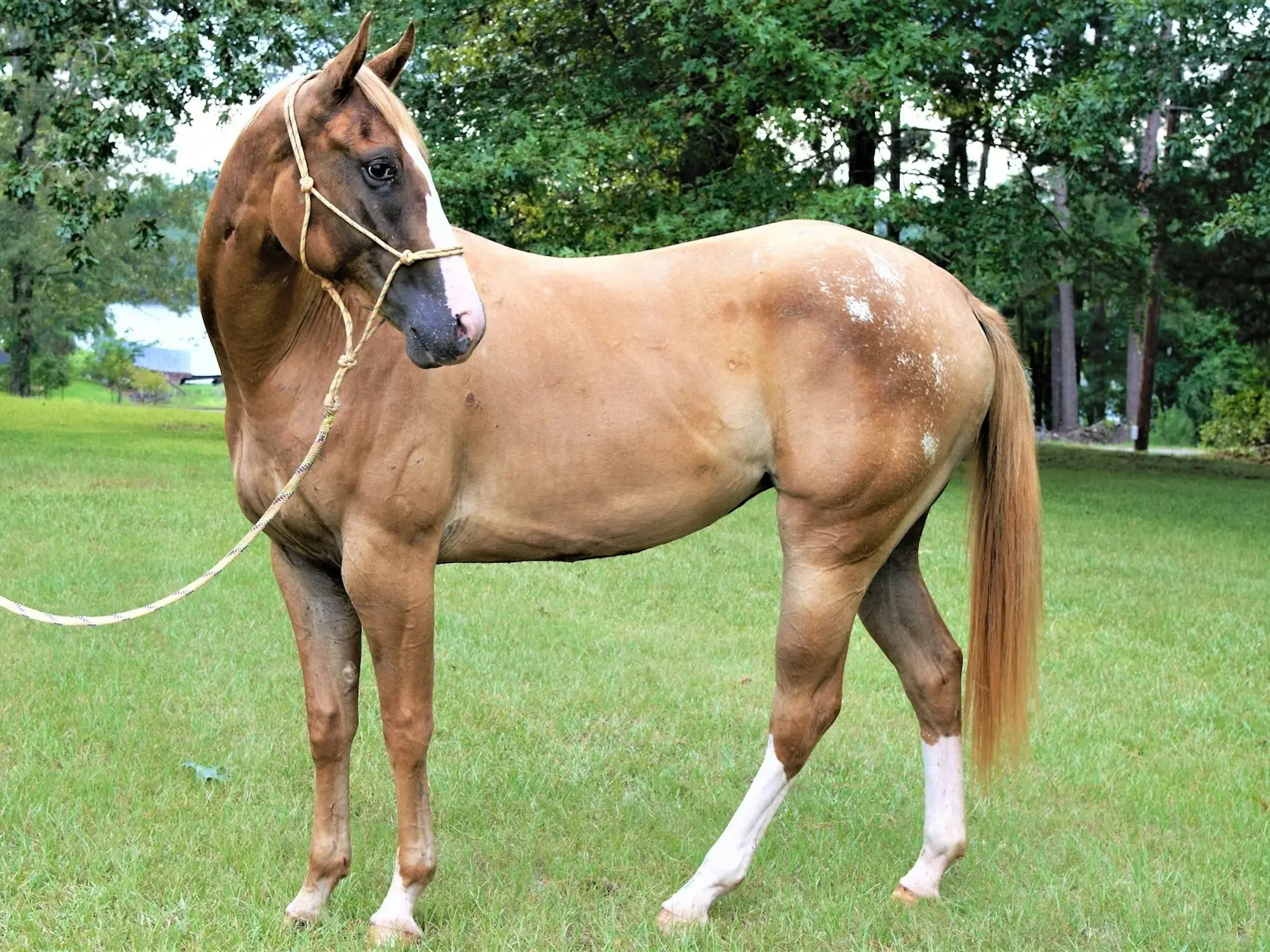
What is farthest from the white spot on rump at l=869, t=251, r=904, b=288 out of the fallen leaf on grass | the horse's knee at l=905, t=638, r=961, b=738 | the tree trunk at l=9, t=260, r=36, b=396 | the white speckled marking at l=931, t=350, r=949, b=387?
the tree trunk at l=9, t=260, r=36, b=396

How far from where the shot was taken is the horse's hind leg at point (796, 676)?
10.6 feet

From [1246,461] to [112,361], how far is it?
116 ft

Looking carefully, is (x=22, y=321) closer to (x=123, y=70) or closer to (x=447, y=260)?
(x=123, y=70)

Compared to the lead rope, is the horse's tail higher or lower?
lower

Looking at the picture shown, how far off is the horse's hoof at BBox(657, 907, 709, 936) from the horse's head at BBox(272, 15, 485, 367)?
5.61 feet

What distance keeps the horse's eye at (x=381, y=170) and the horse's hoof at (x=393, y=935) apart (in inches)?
76.8

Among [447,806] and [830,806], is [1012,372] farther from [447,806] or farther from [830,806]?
[447,806]

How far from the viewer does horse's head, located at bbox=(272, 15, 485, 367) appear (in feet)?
8.70

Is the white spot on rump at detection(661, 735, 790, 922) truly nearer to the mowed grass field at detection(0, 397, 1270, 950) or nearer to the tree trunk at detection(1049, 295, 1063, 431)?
the mowed grass field at detection(0, 397, 1270, 950)

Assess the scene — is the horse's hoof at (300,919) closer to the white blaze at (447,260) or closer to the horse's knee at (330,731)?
the horse's knee at (330,731)

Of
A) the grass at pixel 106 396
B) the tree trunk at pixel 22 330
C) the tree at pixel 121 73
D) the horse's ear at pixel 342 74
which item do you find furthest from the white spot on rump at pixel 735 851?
the grass at pixel 106 396

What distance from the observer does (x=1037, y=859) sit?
380 cm

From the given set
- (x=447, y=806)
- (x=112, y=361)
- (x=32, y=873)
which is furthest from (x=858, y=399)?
(x=112, y=361)

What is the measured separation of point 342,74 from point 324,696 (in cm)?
167
